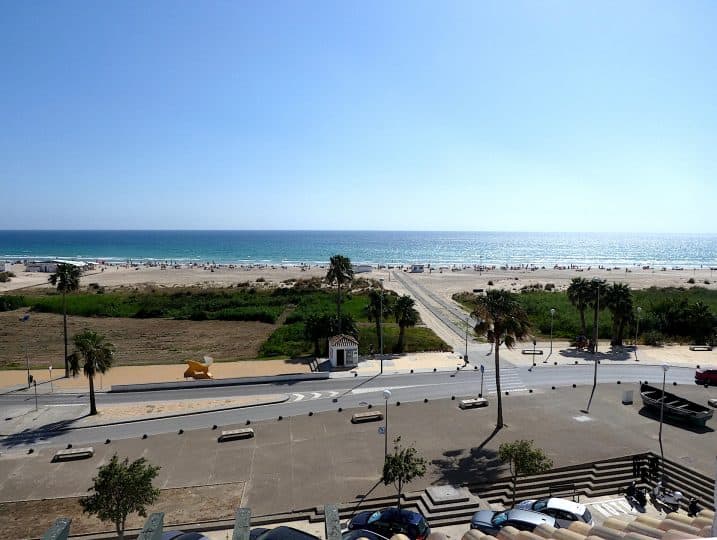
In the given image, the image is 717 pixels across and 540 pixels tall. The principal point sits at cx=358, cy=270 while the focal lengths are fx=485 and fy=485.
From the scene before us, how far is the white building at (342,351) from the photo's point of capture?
37.4 m

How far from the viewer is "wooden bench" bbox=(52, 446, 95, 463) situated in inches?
864

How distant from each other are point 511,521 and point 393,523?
12.4ft

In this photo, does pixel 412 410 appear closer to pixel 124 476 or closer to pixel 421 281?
pixel 124 476

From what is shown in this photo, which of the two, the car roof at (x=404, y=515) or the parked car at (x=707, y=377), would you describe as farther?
the parked car at (x=707, y=377)

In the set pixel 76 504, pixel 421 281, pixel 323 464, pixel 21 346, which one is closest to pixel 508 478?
pixel 323 464

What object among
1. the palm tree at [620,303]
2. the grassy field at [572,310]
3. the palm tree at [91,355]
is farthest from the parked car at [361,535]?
the grassy field at [572,310]

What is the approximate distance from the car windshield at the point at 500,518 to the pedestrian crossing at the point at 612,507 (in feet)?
13.8

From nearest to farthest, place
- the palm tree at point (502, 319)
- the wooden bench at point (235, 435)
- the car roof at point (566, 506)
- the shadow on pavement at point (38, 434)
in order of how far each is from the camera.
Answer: the car roof at point (566, 506), the wooden bench at point (235, 435), the shadow on pavement at point (38, 434), the palm tree at point (502, 319)

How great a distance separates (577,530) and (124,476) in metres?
12.4

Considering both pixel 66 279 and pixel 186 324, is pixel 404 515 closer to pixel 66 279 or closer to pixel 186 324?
pixel 66 279

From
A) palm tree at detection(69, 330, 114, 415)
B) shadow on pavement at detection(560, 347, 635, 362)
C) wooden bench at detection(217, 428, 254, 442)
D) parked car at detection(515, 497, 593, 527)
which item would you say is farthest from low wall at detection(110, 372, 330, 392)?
shadow on pavement at detection(560, 347, 635, 362)

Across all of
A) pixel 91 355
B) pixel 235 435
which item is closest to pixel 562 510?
pixel 235 435

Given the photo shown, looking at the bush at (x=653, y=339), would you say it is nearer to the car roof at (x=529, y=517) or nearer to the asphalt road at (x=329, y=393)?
the asphalt road at (x=329, y=393)

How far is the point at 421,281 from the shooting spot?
324 feet
